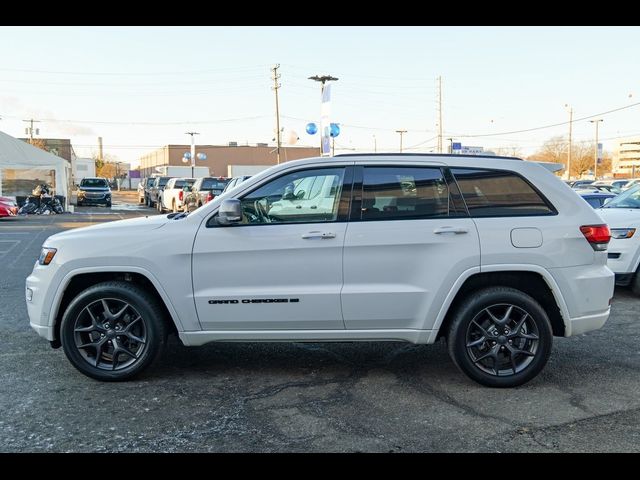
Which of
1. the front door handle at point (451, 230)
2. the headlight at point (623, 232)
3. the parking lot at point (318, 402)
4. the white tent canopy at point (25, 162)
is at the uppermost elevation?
the white tent canopy at point (25, 162)

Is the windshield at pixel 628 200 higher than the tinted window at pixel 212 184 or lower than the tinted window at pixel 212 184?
lower

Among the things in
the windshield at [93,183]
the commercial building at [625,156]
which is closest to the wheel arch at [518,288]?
the windshield at [93,183]

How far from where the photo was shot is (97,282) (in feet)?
16.3

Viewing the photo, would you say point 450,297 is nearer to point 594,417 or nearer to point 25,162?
point 594,417

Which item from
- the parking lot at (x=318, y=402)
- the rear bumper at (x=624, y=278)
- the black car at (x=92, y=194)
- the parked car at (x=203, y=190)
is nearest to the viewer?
the parking lot at (x=318, y=402)

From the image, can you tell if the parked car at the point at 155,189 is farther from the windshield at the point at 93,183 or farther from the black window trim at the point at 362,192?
the black window trim at the point at 362,192

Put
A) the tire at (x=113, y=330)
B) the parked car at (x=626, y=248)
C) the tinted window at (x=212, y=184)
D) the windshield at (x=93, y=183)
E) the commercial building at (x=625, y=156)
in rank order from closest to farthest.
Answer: the tire at (x=113, y=330) → the parked car at (x=626, y=248) → the tinted window at (x=212, y=184) → the windshield at (x=93, y=183) → the commercial building at (x=625, y=156)

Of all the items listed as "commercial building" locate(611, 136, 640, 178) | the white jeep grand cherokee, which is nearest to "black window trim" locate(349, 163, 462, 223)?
the white jeep grand cherokee

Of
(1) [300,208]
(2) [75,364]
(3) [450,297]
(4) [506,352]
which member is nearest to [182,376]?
(2) [75,364]

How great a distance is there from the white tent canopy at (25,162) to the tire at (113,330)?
84.4 feet

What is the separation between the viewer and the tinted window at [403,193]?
4.80 meters

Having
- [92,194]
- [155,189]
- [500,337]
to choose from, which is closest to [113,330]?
[500,337]

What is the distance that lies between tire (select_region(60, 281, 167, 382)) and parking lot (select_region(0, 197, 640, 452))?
15 centimetres

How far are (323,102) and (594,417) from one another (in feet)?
88.1
